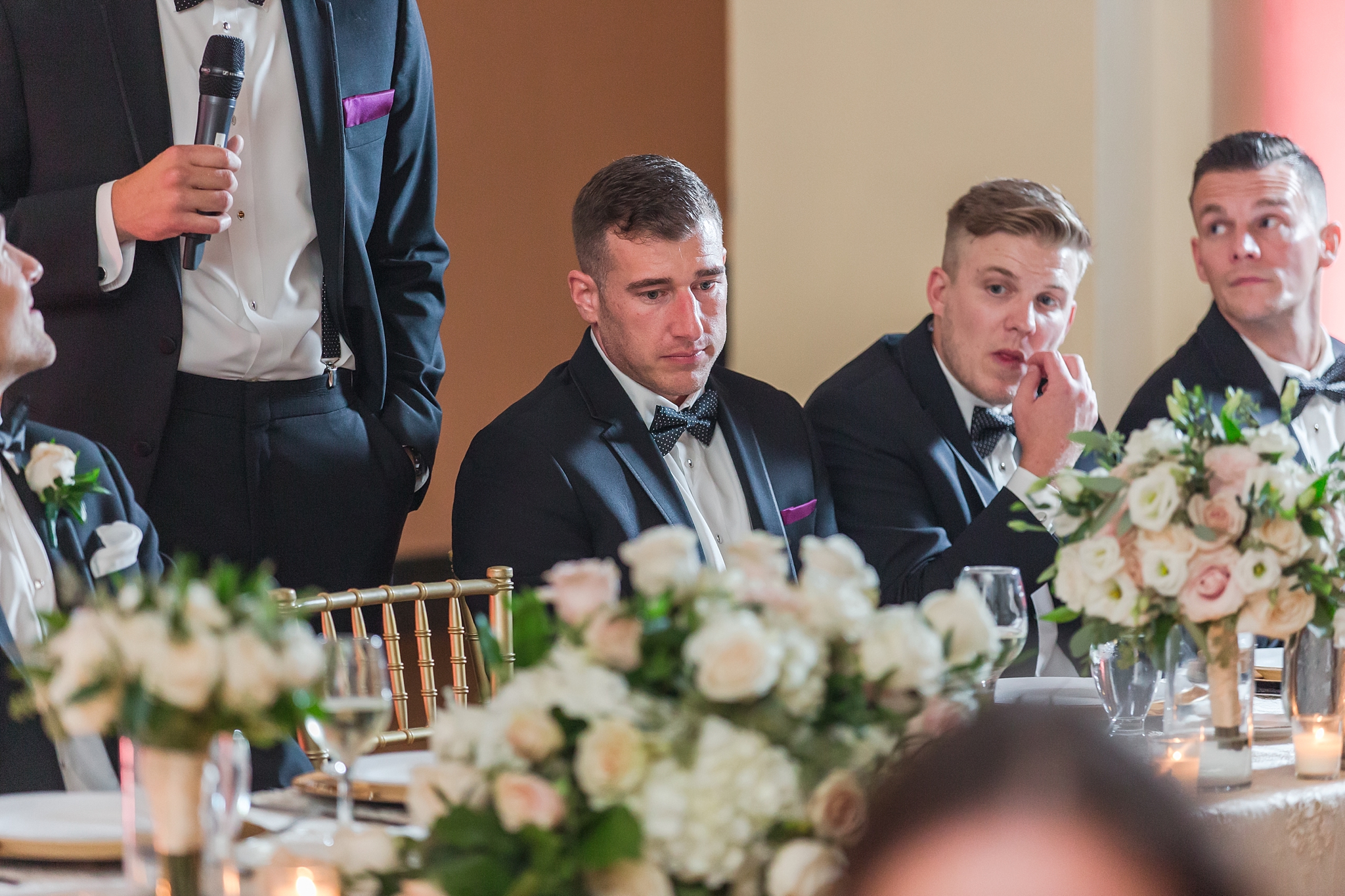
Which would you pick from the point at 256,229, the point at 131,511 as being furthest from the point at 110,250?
the point at 131,511

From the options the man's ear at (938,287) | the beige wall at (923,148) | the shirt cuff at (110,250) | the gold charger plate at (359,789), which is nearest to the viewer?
the gold charger plate at (359,789)

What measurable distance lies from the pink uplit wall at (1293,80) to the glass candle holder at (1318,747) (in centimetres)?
217

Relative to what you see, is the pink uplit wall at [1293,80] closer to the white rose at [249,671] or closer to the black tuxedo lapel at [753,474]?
the black tuxedo lapel at [753,474]

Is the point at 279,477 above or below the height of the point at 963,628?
below

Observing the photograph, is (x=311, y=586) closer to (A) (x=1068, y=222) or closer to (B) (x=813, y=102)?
(A) (x=1068, y=222)

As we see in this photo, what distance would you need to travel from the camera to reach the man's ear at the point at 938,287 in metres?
2.98

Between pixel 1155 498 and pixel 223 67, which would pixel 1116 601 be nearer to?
pixel 1155 498

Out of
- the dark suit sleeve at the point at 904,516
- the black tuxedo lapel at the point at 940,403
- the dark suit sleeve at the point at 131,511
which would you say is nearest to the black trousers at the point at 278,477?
the dark suit sleeve at the point at 131,511

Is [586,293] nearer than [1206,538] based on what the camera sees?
No

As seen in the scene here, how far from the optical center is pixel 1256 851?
58.7 inches

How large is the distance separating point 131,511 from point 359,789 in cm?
77

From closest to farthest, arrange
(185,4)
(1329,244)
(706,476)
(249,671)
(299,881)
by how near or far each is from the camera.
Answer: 1. (249,671)
2. (299,881)
3. (185,4)
4. (706,476)
5. (1329,244)

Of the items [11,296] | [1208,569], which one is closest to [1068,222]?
[1208,569]

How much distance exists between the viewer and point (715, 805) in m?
0.83
